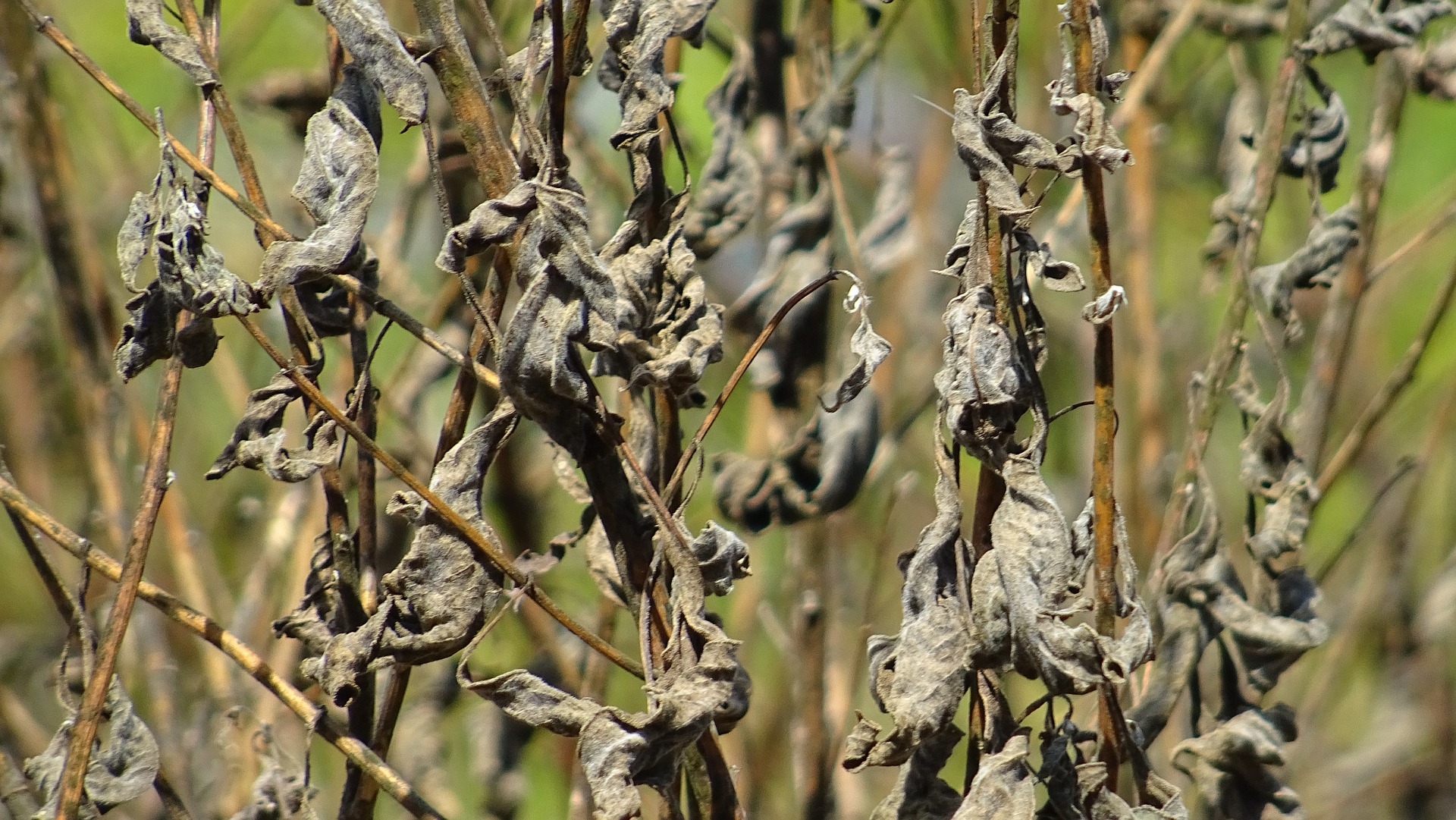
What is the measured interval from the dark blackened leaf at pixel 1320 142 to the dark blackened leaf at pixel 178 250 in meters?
0.85

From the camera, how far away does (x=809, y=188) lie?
137 centimetres

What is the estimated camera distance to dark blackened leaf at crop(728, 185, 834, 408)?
1.31 m

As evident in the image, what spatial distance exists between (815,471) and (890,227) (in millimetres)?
305

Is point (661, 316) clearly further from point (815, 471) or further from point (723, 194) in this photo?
point (815, 471)

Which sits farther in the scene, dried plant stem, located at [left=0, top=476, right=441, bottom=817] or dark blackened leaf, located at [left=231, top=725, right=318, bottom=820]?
dark blackened leaf, located at [left=231, top=725, right=318, bottom=820]

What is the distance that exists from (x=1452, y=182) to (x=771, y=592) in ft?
4.24

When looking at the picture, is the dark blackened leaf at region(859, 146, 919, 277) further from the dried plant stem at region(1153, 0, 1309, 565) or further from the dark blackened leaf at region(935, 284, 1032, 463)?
the dark blackened leaf at region(935, 284, 1032, 463)

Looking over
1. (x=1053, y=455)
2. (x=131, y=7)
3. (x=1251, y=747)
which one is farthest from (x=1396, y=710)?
(x=131, y=7)

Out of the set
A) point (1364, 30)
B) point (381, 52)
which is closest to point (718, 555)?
point (381, 52)

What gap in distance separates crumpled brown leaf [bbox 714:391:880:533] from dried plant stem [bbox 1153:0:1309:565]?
0.32 meters

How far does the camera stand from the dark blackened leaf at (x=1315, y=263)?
1.07 m

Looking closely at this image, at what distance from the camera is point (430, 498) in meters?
0.74

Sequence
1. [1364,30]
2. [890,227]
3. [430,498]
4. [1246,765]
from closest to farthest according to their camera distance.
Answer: [430,498] → [1246,765] → [1364,30] → [890,227]

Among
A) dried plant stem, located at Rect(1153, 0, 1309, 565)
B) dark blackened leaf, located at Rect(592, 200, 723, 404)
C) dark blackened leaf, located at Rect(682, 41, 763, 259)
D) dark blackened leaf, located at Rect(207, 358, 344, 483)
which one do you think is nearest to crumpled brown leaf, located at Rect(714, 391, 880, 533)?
dark blackened leaf, located at Rect(682, 41, 763, 259)
